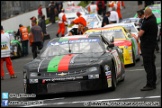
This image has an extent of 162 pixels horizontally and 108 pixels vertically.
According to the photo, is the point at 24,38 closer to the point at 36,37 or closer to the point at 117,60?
the point at 36,37

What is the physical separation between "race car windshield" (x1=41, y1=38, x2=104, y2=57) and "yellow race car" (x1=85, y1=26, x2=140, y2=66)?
4.57 meters

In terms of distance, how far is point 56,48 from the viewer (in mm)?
13180

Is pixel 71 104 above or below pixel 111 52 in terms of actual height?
below

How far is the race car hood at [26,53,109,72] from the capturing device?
38.3 feet

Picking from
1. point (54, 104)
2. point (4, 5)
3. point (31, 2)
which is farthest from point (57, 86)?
point (31, 2)

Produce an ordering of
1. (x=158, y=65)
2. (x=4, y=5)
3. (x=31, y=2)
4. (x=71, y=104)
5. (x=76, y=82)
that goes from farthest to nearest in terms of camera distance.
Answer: (x=31, y=2) → (x=4, y=5) → (x=158, y=65) → (x=76, y=82) → (x=71, y=104)

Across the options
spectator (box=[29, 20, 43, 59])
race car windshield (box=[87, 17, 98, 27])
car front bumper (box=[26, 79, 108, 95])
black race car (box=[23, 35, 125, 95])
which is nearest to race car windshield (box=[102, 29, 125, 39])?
spectator (box=[29, 20, 43, 59])

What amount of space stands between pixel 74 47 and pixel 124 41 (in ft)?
17.9

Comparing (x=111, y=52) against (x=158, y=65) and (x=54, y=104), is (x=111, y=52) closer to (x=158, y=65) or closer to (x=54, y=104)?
(x=54, y=104)

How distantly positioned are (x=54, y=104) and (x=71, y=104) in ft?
1.13

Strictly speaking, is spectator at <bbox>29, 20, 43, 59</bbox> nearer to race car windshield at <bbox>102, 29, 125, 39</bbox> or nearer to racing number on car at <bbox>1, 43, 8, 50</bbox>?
race car windshield at <bbox>102, 29, 125, 39</bbox>

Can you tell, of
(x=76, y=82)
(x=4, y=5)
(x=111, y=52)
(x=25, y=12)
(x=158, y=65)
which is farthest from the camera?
(x=25, y=12)

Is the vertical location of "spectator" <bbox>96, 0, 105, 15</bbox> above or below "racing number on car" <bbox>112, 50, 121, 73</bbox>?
above

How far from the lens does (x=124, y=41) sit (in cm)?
1844
